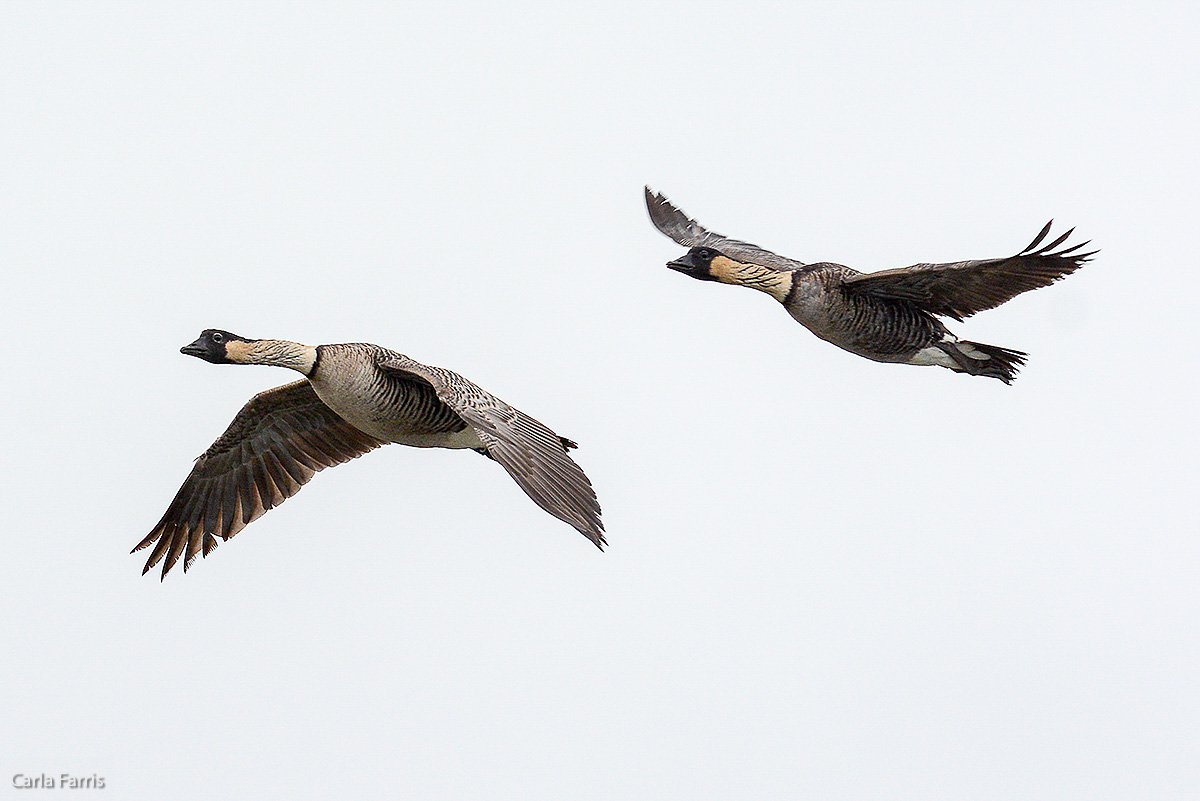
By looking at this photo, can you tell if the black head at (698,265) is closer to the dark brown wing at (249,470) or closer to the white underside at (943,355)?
the white underside at (943,355)

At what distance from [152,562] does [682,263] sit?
296 inches

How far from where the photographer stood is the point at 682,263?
763 inches

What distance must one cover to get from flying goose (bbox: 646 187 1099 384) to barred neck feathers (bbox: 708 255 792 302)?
11mm

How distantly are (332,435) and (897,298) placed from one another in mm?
6989

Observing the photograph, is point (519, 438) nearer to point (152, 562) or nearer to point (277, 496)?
point (277, 496)

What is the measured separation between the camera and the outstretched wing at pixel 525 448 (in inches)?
601

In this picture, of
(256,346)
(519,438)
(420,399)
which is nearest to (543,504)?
(519,438)

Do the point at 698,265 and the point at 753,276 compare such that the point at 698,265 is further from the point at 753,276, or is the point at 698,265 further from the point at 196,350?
the point at 196,350

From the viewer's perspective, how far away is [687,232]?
75.8 ft

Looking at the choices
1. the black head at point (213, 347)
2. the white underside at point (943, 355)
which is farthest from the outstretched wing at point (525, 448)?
the white underside at point (943, 355)

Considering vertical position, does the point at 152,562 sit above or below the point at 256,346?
below

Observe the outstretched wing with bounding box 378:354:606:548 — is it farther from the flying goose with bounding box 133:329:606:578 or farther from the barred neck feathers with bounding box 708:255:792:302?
the barred neck feathers with bounding box 708:255:792:302

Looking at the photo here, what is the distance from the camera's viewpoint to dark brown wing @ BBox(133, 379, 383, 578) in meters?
20.0

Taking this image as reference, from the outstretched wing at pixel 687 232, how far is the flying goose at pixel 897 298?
177 cm
